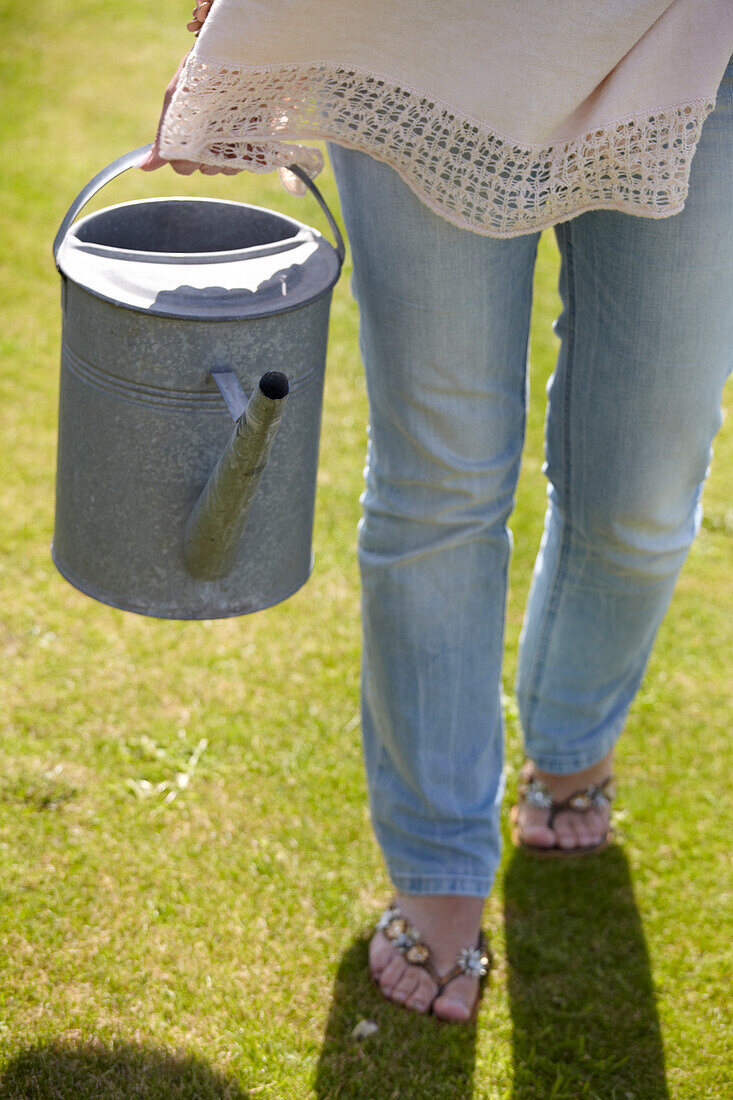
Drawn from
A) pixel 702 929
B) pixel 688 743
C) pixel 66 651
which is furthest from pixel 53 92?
pixel 702 929

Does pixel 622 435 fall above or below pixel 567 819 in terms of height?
above

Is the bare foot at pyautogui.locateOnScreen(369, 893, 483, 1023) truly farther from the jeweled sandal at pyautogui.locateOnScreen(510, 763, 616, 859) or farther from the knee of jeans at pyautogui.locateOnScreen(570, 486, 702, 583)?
the knee of jeans at pyautogui.locateOnScreen(570, 486, 702, 583)

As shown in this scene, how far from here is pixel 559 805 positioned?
202 cm

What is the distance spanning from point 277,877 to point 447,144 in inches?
47.6

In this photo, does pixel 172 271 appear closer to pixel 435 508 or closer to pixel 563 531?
pixel 435 508

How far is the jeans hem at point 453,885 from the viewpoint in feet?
5.58

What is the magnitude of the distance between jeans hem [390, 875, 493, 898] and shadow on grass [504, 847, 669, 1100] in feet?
0.59

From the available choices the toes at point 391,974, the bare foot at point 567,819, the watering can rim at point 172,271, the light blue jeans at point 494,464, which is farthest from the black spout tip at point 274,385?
the bare foot at point 567,819

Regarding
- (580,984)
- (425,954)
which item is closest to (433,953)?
(425,954)

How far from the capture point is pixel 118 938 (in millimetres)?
1722

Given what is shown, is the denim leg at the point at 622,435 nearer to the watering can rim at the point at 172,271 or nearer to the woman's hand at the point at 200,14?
the watering can rim at the point at 172,271

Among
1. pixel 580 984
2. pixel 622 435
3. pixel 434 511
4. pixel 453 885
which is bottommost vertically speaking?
pixel 580 984

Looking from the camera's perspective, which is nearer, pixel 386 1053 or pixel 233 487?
pixel 233 487

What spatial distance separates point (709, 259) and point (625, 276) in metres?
0.10
